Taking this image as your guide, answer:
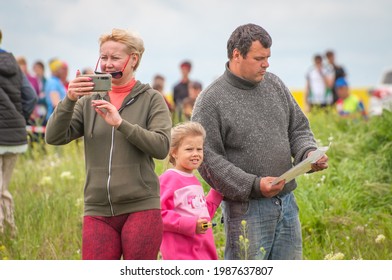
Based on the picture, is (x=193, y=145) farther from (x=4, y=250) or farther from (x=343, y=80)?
(x=343, y=80)

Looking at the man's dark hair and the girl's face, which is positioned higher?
A: the man's dark hair

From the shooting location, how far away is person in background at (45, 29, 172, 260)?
497 cm

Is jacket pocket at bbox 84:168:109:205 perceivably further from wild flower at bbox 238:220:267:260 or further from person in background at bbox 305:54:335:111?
person in background at bbox 305:54:335:111

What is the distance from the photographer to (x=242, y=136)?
→ 5.40m

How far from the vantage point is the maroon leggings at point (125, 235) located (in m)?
→ 4.96

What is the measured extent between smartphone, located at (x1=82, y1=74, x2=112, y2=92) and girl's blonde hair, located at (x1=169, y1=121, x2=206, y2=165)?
26.3 inches

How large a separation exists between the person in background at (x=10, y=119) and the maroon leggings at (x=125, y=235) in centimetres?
289

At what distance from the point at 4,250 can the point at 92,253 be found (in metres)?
2.42

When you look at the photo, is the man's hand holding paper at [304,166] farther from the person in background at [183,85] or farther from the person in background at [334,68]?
the person in background at [334,68]

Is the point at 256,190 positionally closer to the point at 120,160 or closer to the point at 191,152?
the point at 191,152

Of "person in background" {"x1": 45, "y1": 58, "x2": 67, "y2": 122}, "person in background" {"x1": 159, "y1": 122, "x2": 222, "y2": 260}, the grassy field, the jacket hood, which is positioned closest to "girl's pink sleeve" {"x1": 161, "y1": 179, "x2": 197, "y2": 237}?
"person in background" {"x1": 159, "y1": 122, "x2": 222, "y2": 260}

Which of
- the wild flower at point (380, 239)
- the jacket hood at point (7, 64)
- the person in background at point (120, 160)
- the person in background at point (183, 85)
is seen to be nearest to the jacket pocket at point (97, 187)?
the person in background at point (120, 160)

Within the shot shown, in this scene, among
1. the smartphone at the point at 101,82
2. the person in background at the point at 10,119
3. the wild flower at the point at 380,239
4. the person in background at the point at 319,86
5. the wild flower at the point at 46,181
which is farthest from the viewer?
the person in background at the point at 319,86

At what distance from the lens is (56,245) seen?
781 centimetres
